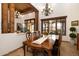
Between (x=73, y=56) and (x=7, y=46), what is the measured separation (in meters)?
1.30

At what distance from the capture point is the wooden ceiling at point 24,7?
7.09 ft

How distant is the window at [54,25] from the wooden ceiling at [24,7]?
320 millimetres

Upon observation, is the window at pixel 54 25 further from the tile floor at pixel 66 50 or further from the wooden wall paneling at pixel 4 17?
the wooden wall paneling at pixel 4 17

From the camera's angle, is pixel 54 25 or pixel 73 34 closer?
pixel 73 34

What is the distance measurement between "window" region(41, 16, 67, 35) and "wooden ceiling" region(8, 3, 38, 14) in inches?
12.6

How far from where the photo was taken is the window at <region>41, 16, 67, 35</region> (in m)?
2.14

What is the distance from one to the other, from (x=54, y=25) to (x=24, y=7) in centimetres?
69

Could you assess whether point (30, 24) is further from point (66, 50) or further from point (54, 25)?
point (66, 50)

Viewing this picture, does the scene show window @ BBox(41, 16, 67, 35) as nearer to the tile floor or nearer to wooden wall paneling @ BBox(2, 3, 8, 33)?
the tile floor

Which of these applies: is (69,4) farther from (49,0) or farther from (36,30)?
(36,30)

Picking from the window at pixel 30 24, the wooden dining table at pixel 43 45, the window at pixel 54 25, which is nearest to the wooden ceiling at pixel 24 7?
the window at pixel 30 24

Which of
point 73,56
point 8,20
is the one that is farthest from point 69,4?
point 8,20

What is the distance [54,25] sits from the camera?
2215 mm

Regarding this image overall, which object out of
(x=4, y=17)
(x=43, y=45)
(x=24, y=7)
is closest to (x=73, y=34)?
(x=43, y=45)
